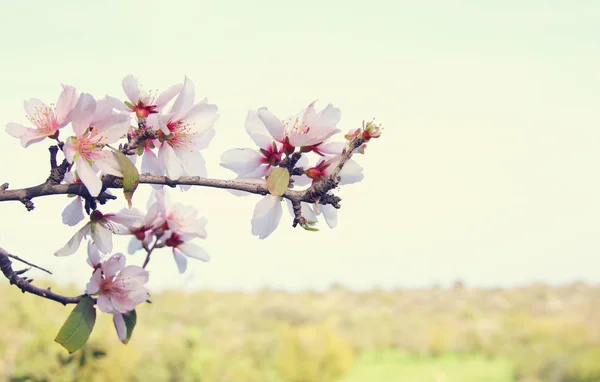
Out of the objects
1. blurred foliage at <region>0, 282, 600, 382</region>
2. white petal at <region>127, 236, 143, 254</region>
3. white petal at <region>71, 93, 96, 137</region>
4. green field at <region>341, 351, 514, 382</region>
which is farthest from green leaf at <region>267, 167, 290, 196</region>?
green field at <region>341, 351, 514, 382</region>

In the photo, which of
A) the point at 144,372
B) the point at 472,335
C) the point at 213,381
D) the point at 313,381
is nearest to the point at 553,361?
the point at 472,335

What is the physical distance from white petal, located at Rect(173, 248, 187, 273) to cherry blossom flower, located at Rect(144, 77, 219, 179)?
203 millimetres

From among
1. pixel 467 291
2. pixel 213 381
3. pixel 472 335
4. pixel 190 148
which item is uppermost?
pixel 467 291

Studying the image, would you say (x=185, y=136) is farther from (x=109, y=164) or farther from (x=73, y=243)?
(x=73, y=243)

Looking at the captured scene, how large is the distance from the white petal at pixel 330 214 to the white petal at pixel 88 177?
1.13ft

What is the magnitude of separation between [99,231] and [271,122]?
36cm

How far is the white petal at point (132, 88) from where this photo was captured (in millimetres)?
1030

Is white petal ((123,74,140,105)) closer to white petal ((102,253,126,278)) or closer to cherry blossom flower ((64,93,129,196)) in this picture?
cherry blossom flower ((64,93,129,196))

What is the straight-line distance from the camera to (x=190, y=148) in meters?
1.04

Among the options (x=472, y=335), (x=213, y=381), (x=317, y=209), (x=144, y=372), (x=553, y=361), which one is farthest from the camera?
(x=472, y=335)

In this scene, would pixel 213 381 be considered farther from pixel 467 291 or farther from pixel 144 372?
pixel 467 291

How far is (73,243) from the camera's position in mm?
1072

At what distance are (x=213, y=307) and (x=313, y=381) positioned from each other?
4.33 m

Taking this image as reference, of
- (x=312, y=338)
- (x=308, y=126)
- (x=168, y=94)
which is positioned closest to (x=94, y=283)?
(x=168, y=94)
